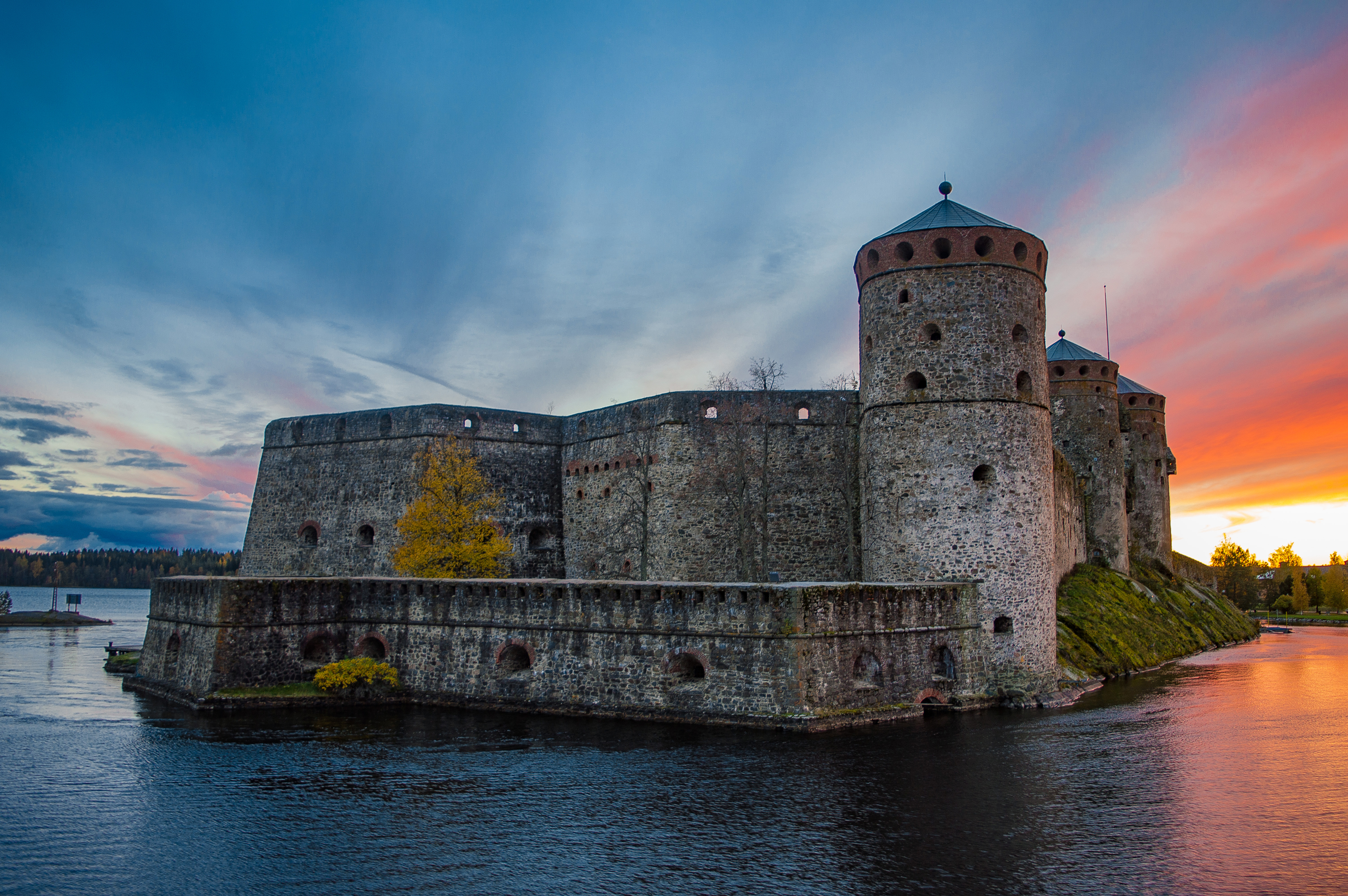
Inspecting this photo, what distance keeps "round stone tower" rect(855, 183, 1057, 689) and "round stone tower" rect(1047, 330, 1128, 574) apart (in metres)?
20.2

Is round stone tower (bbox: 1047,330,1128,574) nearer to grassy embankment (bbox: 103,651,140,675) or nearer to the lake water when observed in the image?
the lake water

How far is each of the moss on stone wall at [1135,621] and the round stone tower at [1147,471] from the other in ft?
4.99

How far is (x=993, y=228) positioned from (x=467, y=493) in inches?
765

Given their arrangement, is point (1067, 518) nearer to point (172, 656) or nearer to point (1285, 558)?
point (172, 656)

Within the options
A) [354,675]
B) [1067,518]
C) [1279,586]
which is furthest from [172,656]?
[1279,586]

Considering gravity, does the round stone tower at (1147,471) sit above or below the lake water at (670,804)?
above

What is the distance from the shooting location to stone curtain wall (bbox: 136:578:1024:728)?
19453mm

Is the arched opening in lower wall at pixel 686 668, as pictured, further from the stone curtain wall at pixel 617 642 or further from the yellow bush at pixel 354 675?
the yellow bush at pixel 354 675

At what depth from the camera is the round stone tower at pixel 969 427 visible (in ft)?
73.9

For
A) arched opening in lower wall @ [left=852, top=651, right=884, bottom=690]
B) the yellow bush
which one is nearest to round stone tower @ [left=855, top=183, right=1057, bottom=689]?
arched opening in lower wall @ [left=852, top=651, right=884, bottom=690]

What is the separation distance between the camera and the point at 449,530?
29.3m

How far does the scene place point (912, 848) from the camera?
40.8ft

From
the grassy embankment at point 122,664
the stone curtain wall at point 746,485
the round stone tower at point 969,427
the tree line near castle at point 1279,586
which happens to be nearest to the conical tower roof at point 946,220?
the round stone tower at point 969,427

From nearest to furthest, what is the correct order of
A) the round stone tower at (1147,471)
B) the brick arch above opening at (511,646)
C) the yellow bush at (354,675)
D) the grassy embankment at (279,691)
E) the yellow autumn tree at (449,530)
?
1. the brick arch above opening at (511,646)
2. the grassy embankment at (279,691)
3. the yellow bush at (354,675)
4. the yellow autumn tree at (449,530)
5. the round stone tower at (1147,471)
